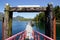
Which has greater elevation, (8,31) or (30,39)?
(8,31)

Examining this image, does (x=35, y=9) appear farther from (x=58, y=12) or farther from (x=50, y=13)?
(x=58, y=12)

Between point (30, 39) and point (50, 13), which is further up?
point (50, 13)

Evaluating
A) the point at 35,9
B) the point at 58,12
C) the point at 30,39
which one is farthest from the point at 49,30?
the point at 58,12

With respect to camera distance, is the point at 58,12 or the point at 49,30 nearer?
the point at 49,30

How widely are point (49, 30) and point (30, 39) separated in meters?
4.89

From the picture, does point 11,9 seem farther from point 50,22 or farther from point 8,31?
point 50,22

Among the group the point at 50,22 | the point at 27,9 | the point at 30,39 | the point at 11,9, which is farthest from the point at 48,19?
the point at 30,39

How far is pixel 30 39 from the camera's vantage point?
50.0ft

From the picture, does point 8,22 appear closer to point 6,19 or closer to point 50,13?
point 6,19

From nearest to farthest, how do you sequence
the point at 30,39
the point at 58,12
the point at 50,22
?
the point at 50,22 → the point at 30,39 → the point at 58,12

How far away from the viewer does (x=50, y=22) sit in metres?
10.6

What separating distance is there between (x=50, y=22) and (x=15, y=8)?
2.20m

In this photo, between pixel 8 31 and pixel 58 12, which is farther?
pixel 58 12

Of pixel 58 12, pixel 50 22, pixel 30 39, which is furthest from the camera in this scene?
pixel 58 12
